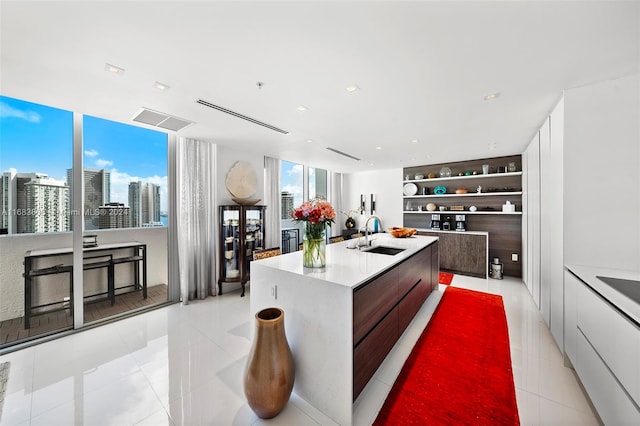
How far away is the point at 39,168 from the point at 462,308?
5.72m

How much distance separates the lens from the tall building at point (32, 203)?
2580mm

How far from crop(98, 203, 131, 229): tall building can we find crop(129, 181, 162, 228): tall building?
0.08 meters

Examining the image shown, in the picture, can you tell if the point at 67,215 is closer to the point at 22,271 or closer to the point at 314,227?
the point at 22,271

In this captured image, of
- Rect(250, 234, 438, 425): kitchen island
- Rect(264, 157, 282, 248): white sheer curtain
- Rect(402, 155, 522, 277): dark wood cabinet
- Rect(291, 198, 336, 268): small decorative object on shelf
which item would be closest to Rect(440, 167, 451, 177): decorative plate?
Rect(402, 155, 522, 277): dark wood cabinet

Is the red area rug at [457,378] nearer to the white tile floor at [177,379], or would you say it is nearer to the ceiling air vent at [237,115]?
the white tile floor at [177,379]

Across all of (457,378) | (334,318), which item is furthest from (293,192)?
(457,378)

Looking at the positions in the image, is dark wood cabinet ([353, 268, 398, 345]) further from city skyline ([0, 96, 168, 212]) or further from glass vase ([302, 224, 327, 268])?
city skyline ([0, 96, 168, 212])

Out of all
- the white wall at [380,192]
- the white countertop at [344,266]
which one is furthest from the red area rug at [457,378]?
the white wall at [380,192]

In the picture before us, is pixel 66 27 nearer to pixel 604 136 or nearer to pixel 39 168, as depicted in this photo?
pixel 39 168

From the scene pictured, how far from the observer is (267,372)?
1.62 meters

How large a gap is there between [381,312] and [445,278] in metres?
3.67

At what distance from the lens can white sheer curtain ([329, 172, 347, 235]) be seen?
727 cm

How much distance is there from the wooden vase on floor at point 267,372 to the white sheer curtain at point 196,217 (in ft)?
8.78

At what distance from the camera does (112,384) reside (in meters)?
2.03
